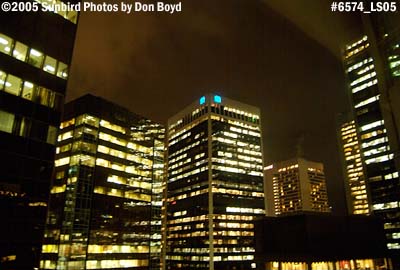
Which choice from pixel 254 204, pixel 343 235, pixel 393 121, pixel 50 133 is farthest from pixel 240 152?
pixel 393 121

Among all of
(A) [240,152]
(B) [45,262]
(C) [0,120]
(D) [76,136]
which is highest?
(A) [240,152]

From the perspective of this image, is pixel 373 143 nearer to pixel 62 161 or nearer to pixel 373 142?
pixel 373 142

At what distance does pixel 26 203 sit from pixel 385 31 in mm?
31984

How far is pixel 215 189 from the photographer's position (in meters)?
164

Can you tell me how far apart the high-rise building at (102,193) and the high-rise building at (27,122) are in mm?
55674

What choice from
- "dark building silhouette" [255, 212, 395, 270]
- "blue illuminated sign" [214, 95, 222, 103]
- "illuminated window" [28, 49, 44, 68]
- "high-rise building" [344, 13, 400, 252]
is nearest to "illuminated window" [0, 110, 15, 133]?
"illuminated window" [28, 49, 44, 68]

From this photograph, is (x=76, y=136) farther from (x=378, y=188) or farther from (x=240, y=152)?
(x=378, y=188)

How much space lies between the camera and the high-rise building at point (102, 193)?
82625 millimetres

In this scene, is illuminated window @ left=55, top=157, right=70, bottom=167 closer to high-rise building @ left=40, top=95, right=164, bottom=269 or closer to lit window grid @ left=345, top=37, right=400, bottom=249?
high-rise building @ left=40, top=95, right=164, bottom=269

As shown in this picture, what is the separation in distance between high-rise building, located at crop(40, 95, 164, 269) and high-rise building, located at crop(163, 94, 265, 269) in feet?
190

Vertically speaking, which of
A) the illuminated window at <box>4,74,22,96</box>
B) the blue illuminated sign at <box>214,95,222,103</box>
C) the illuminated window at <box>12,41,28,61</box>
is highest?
the blue illuminated sign at <box>214,95,222,103</box>

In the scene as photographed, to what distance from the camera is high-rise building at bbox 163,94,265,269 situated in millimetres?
156500

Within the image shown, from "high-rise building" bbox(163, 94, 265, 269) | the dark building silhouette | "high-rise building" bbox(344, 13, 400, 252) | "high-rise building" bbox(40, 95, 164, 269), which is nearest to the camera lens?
"high-rise building" bbox(40, 95, 164, 269)

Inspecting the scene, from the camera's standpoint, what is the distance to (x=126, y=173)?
9869 centimetres
